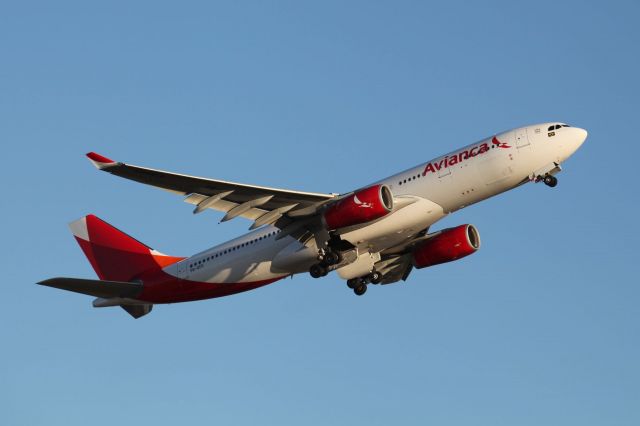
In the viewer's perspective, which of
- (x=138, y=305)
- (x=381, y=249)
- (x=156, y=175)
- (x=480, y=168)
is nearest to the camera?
(x=156, y=175)

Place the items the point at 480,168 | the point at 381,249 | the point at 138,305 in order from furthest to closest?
the point at 138,305 → the point at 381,249 → the point at 480,168

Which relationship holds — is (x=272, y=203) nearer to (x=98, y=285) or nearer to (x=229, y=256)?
(x=229, y=256)

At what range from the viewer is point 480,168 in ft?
138

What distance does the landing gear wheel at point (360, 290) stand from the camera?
159 feet

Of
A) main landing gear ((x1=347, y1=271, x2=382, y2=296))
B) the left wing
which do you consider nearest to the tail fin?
the left wing

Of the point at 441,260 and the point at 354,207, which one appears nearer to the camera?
the point at 354,207

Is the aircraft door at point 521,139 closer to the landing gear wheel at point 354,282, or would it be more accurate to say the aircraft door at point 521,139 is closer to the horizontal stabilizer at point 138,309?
the landing gear wheel at point 354,282

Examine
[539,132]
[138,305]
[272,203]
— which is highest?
[539,132]

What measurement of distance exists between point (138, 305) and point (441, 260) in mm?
13886

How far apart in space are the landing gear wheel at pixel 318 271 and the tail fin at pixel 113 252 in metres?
7.38

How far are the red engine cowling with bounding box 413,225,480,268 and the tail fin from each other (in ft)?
37.5

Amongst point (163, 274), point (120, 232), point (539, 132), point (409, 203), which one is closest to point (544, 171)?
point (539, 132)

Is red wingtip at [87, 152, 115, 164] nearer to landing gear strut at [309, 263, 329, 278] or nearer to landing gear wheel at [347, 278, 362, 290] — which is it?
landing gear strut at [309, 263, 329, 278]

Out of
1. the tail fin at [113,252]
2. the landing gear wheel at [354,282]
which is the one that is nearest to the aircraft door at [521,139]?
the landing gear wheel at [354,282]
